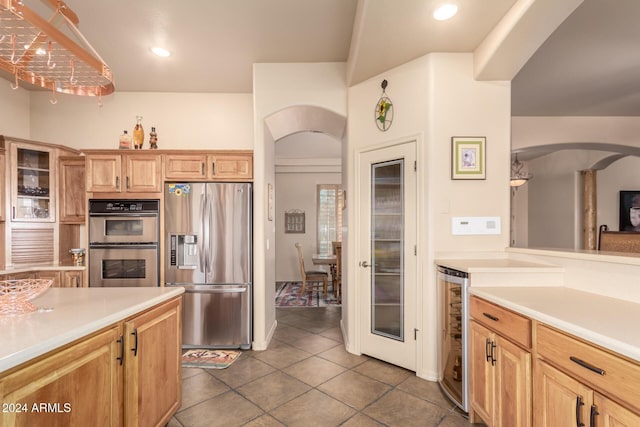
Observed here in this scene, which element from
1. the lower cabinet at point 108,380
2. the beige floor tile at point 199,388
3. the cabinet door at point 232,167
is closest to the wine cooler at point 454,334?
the beige floor tile at point 199,388

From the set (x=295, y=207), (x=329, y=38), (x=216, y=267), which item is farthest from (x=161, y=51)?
(x=295, y=207)

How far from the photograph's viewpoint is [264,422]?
77.5 inches

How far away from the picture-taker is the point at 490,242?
2.56m

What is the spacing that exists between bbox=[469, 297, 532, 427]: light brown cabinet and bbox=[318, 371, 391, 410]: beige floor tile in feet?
2.26

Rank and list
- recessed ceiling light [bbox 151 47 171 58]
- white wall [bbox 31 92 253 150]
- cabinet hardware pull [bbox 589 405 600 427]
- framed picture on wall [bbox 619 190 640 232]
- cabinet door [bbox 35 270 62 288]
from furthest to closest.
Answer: framed picture on wall [bbox 619 190 640 232]
white wall [bbox 31 92 253 150]
cabinet door [bbox 35 270 62 288]
recessed ceiling light [bbox 151 47 171 58]
cabinet hardware pull [bbox 589 405 600 427]

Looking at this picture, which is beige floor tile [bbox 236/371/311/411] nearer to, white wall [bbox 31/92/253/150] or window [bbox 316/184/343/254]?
white wall [bbox 31/92/253/150]

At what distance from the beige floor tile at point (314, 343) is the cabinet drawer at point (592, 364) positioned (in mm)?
2216

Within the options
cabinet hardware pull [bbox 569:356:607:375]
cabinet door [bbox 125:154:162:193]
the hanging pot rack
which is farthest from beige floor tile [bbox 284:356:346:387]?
the hanging pot rack

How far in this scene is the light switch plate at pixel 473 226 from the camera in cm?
256

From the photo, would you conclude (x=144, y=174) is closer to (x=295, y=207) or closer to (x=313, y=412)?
(x=313, y=412)

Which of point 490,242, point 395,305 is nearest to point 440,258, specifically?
point 490,242

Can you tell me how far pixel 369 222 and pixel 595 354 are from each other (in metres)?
1.98

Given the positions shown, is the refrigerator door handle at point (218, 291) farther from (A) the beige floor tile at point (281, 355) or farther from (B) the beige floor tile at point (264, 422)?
(B) the beige floor tile at point (264, 422)

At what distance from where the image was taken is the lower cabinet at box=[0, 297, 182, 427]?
989mm
